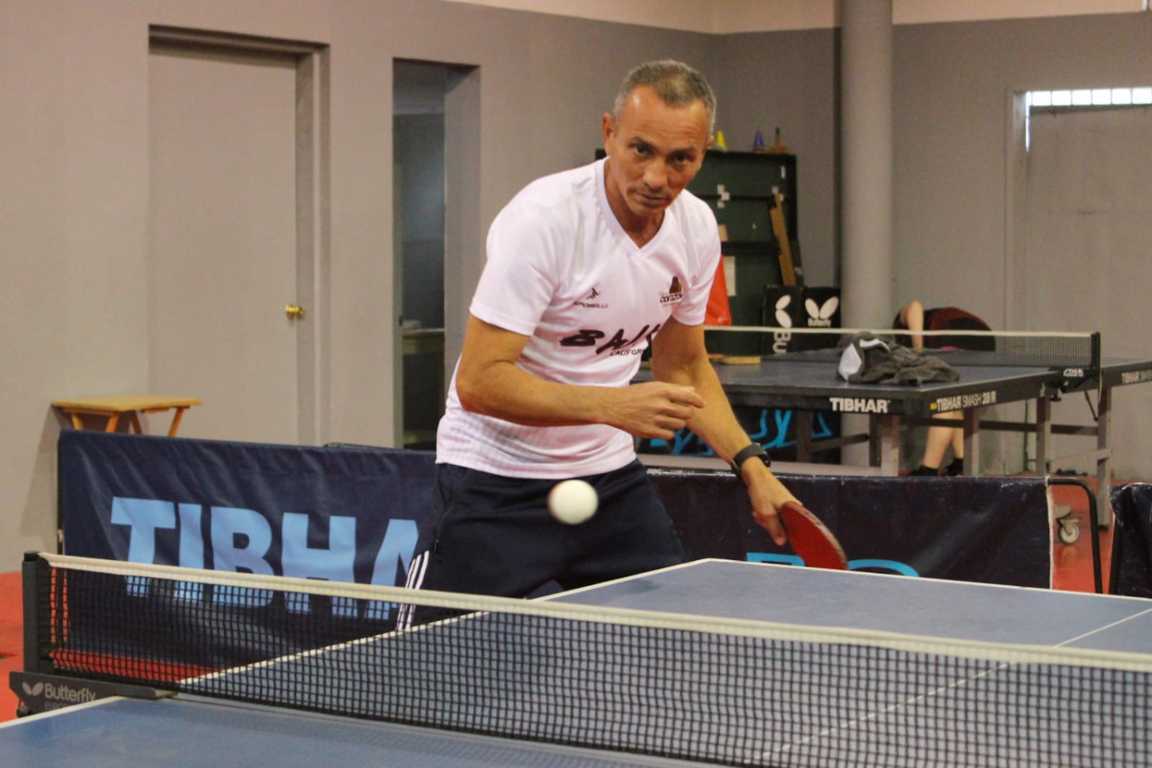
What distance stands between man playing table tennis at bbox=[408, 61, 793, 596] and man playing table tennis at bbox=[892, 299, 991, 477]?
6.69m

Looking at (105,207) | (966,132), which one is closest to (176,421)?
(105,207)

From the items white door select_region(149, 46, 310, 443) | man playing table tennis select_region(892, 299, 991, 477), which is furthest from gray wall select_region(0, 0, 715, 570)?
man playing table tennis select_region(892, 299, 991, 477)

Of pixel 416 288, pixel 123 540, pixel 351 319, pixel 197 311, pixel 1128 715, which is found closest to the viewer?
pixel 1128 715

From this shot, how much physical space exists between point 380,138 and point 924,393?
3.90 meters

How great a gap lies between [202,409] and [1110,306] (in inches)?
245

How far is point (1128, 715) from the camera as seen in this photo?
89.4 inches

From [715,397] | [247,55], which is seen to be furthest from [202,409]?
[715,397]

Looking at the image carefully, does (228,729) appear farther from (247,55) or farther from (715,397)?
(247,55)

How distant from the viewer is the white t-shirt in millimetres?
2984

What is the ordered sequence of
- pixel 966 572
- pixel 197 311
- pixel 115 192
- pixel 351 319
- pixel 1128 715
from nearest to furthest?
pixel 1128 715 → pixel 966 572 → pixel 115 192 → pixel 197 311 → pixel 351 319

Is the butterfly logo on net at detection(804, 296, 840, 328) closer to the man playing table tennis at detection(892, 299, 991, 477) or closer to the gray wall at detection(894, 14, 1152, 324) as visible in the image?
the man playing table tennis at detection(892, 299, 991, 477)

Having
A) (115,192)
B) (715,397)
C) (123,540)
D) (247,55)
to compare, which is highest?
(247,55)

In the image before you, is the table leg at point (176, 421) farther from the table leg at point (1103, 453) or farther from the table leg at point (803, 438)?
the table leg at point (1103, 453)

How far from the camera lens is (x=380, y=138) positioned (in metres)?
9.34
